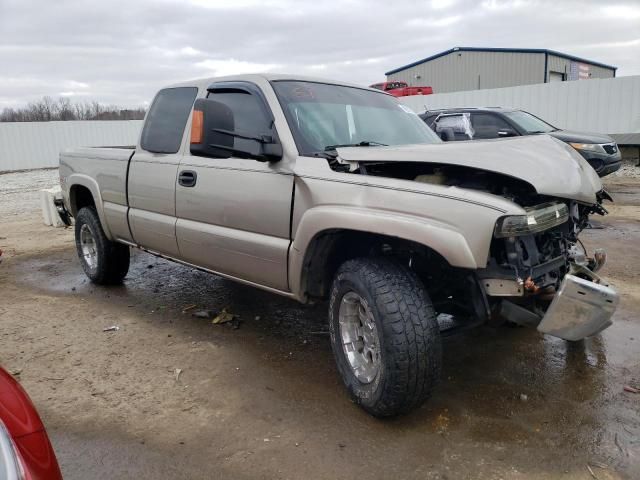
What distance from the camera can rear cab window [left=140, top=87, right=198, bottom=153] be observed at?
4.51 m

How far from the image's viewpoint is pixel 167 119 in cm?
473

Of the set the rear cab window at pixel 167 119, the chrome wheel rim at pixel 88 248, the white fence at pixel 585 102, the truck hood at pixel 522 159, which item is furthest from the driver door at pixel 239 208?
the white fence at pixel 585 102

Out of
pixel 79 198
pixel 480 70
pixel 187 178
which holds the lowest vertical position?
pixel 79 198

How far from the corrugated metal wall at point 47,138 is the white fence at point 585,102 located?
15147mm

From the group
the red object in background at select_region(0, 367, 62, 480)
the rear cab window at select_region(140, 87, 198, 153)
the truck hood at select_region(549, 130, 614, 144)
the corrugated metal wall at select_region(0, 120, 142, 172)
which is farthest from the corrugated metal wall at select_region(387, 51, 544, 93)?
the red object in background at select_region(0, 367, 62, 480)

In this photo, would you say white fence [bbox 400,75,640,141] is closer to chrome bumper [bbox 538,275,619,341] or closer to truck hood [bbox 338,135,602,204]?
truck hood [bbox 338,135,602,204]

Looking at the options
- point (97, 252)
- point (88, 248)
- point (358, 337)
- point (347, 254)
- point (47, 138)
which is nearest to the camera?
point (358, 337)

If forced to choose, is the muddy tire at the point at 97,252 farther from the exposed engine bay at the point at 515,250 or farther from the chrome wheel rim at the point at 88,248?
the exposed engine bay at the point at 515,250

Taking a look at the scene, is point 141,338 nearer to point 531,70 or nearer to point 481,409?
point 481,409

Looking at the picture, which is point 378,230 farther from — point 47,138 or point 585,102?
A: point 47,138

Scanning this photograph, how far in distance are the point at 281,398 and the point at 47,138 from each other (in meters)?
25.1

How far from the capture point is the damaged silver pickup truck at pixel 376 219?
269cm

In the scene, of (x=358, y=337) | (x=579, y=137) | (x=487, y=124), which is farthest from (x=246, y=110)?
(x=579, y=137)

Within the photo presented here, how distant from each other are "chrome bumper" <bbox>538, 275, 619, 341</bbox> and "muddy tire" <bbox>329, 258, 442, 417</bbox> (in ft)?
1.87
